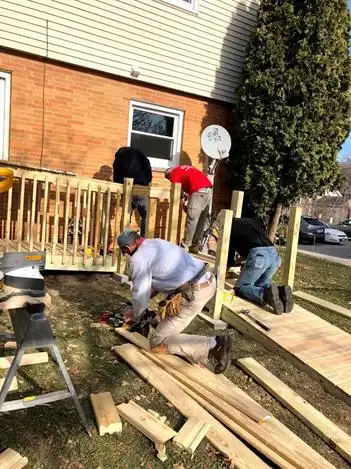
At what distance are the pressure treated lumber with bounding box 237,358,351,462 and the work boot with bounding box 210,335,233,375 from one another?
398 millimetres

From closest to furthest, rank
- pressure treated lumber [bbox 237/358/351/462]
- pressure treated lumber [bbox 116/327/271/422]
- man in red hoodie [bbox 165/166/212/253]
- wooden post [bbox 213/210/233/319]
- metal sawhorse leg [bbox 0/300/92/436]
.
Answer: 1. metal sawhorse leg [bbox 0/300/92/436]
2. pressure treated lumber [bbox 237/358/351/462]
3. pressure treated lumber [bbox 116/327/271/422]
4. wooden post [bbox 213/210/233/319]
5. man in red hoodie [bbox 165/166/212/253]

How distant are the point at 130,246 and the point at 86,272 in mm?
3314

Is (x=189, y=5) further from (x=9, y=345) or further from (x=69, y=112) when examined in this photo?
(x=9, y=345)

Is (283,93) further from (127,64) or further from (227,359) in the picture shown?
(227,359)

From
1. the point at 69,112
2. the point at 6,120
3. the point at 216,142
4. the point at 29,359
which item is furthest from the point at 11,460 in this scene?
the point at 216,142

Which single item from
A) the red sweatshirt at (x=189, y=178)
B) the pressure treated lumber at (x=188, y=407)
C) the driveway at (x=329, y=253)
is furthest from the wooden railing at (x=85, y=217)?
the driveway at (x=329, y=253)

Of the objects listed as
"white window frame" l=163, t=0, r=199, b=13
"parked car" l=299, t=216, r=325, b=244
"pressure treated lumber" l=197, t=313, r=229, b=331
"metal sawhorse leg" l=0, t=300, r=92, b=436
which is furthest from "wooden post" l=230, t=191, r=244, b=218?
"parked car" l=299, t=216, r=325, b=244

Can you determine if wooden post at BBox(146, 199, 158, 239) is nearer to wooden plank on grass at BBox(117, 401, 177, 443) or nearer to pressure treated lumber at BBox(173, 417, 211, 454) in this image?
wooden plank on grass at BBox(117, 401, 177, 443)

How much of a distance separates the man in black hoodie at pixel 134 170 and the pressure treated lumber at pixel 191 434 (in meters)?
4.35

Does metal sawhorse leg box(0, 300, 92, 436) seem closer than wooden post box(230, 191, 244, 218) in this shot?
Yes

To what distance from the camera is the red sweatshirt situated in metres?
7.22

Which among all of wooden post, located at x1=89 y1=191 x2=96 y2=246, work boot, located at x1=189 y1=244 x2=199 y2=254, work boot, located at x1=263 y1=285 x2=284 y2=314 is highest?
wooden post, located at x1=89 y1=191 x2=96 y2=246

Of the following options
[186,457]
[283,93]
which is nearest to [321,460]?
[186,457]

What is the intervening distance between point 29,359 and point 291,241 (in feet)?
12.8
